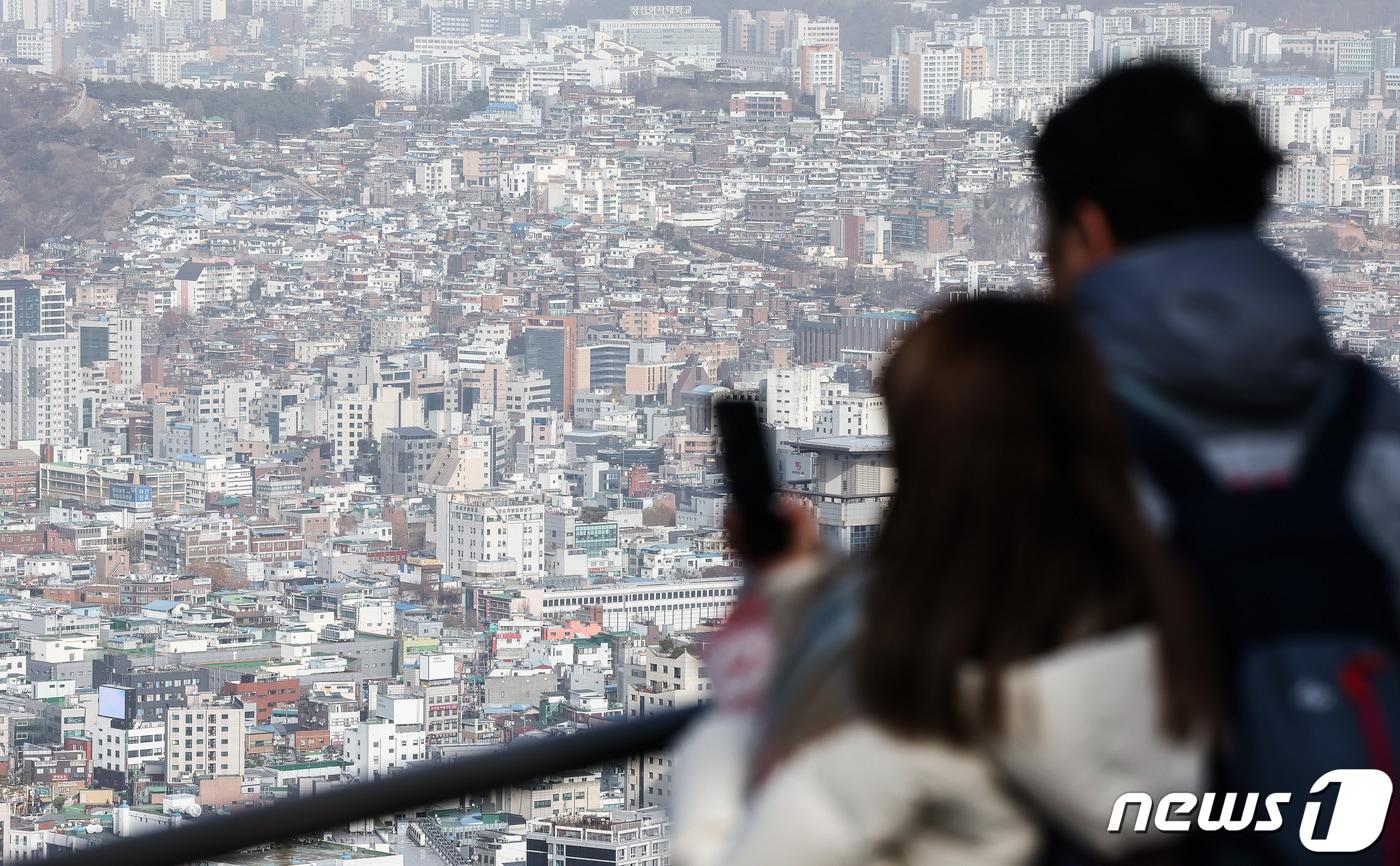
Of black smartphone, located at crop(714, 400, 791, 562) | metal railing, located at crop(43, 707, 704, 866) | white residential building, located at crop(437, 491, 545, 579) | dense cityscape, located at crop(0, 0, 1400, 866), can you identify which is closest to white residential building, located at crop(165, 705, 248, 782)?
dense cityscape, located at crop(0, 0, 1400, 866)

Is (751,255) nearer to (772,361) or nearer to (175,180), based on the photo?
(772,361)

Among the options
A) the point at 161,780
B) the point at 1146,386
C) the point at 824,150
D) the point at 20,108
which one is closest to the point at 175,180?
the point at 20,108

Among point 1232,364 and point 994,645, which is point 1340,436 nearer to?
point 1232,364

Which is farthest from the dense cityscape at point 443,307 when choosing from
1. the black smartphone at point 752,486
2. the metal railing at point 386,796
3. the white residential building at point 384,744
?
the black smartphone at point 752,486

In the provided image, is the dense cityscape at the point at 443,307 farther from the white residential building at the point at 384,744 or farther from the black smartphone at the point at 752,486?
the black smartphone at the point at 752,486

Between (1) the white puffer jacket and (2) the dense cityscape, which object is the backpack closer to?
(1) the white puffer jacket
